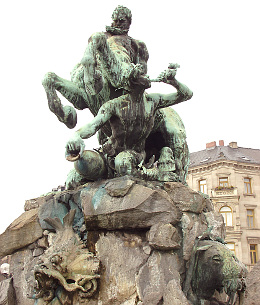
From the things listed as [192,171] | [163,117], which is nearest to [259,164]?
[192,171]

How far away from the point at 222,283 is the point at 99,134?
2246 millimetres

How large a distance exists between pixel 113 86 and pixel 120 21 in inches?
37.7

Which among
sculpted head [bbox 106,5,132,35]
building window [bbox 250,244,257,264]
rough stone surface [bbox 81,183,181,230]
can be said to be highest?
building window [bbox 250,244,257,264]

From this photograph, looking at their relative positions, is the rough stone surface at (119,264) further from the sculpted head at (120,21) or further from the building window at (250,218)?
the building window at (250,218)

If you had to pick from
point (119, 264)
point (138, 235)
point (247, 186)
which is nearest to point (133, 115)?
point (138, 235)

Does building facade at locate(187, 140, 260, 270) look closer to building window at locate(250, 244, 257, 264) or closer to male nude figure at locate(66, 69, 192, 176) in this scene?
building window at locate(250, 244, 257, 264)

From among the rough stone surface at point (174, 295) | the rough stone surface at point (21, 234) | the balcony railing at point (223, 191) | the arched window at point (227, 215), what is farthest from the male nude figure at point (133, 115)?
the arched window at point (227, 215)

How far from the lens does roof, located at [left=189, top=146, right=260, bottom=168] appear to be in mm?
30975

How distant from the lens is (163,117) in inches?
169

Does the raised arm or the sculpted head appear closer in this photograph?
the raised arm

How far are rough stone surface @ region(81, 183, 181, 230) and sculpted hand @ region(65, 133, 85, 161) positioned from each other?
0.47 metres

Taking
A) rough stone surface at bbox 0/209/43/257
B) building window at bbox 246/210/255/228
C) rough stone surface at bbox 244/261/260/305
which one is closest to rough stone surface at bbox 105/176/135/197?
rough stone surface at bbox 0/209/43/257

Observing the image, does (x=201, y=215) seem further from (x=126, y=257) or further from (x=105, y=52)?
(x=105, y=52)

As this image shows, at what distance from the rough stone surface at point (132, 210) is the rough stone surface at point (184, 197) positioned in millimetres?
180
